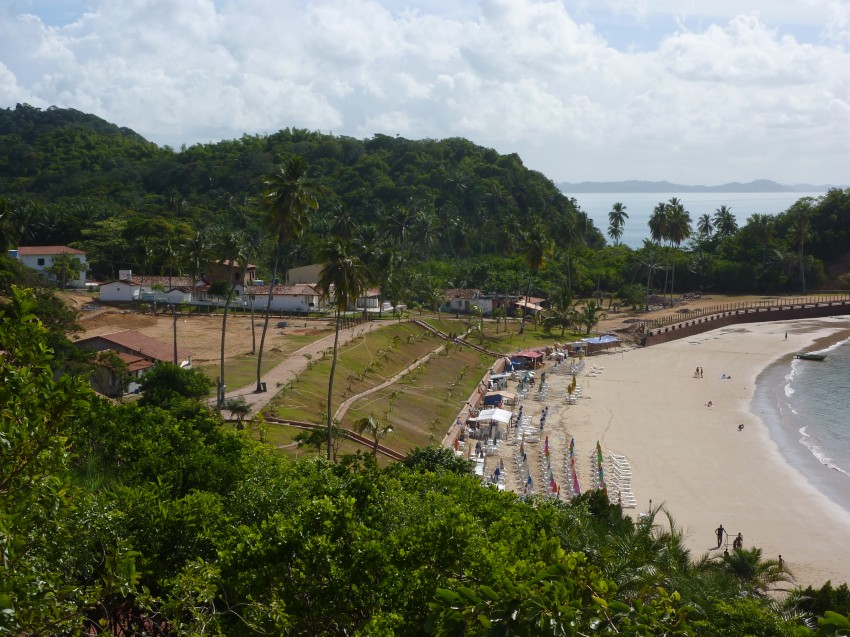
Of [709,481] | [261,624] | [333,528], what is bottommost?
[709,481]

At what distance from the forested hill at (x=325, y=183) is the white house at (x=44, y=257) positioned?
1193cm

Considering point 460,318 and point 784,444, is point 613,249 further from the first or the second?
point 784,444

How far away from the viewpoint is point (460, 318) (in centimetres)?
7712

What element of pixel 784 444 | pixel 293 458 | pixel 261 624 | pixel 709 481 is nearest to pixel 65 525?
pixel 261 624

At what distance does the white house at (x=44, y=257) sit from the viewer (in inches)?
3051

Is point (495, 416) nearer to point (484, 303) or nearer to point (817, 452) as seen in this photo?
point (817, 452)

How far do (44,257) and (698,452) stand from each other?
64.0 meters

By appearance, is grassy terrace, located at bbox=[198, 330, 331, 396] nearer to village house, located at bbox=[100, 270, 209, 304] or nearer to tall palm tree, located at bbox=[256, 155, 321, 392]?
tall palm tree, located at bbox=[256, 155, 321, 392]

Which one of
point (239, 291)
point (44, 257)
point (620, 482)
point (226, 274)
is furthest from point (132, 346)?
point (44, 257)

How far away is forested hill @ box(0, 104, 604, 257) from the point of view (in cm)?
10375

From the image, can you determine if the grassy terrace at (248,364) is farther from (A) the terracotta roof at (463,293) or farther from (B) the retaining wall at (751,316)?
(B) the retaining wall at (751,316)

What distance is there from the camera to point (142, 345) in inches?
1757

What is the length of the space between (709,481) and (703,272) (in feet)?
244

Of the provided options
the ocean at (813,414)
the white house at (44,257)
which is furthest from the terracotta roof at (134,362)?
the white house at (44,257)
